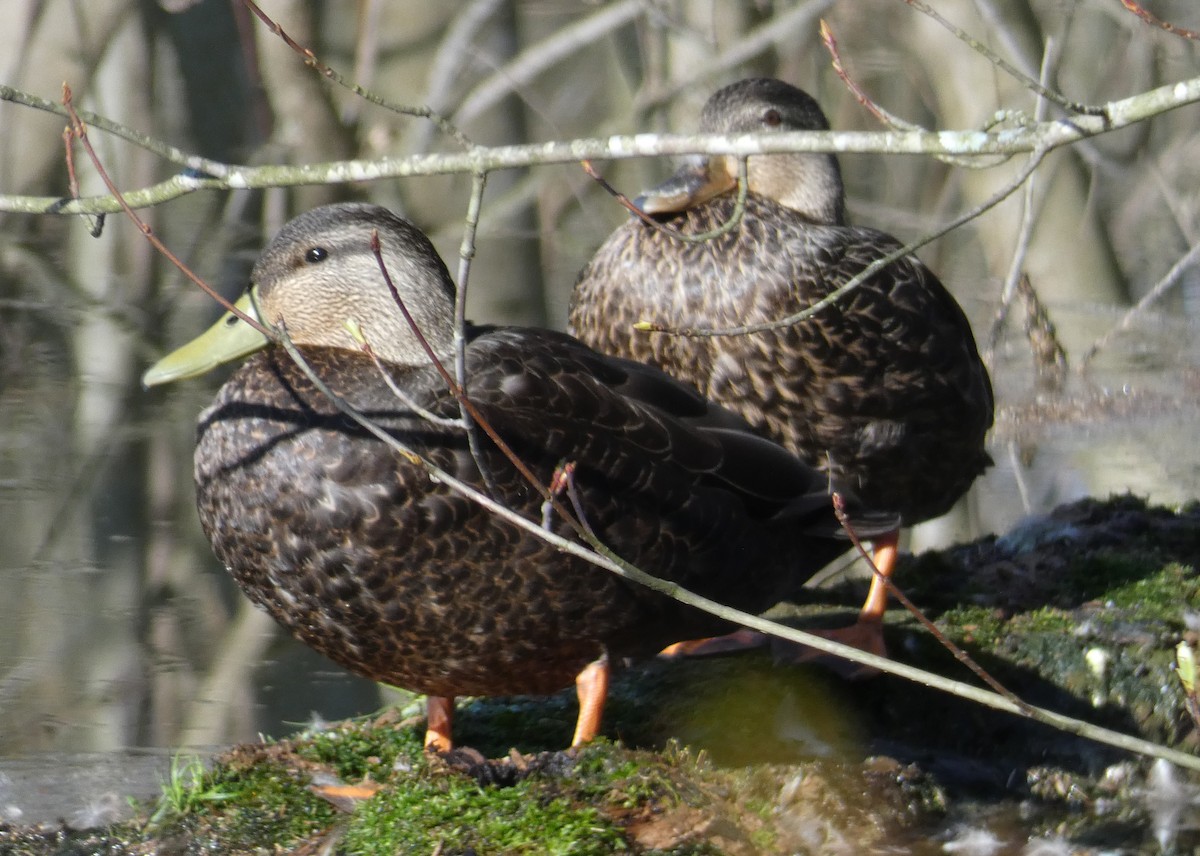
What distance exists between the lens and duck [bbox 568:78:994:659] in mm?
4109

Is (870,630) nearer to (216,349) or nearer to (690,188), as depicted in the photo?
(690,188)

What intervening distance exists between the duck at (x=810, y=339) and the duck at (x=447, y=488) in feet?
1.37

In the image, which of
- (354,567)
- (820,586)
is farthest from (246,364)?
(820,586)

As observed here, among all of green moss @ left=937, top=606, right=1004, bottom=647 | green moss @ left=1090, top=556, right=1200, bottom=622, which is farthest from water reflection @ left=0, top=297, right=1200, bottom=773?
green moss @ left=937, top=606, right=1004, bottom=647

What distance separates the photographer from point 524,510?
3.12 metres

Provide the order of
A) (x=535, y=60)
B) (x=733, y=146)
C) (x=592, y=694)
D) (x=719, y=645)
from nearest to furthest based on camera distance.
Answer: (x=733, y=146)
(x=592, y=694)
(x=719, y=645)
(x=535, y=60)

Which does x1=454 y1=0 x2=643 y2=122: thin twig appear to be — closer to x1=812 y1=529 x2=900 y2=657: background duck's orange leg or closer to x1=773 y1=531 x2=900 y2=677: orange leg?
x1=773 y1=531 x2=900 y2=677: orange leg

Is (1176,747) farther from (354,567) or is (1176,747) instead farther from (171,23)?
Answer: (171,23)

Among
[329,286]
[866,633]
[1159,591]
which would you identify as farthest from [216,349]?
[1159,591]

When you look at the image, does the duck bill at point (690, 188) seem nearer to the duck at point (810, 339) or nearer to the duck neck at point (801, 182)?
the duck at point (810, 339)

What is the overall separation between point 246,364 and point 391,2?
5.85 meters

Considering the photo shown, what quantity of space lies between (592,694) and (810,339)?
1.23 metres

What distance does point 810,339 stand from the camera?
13.4ft

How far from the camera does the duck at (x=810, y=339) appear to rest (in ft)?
13.5
